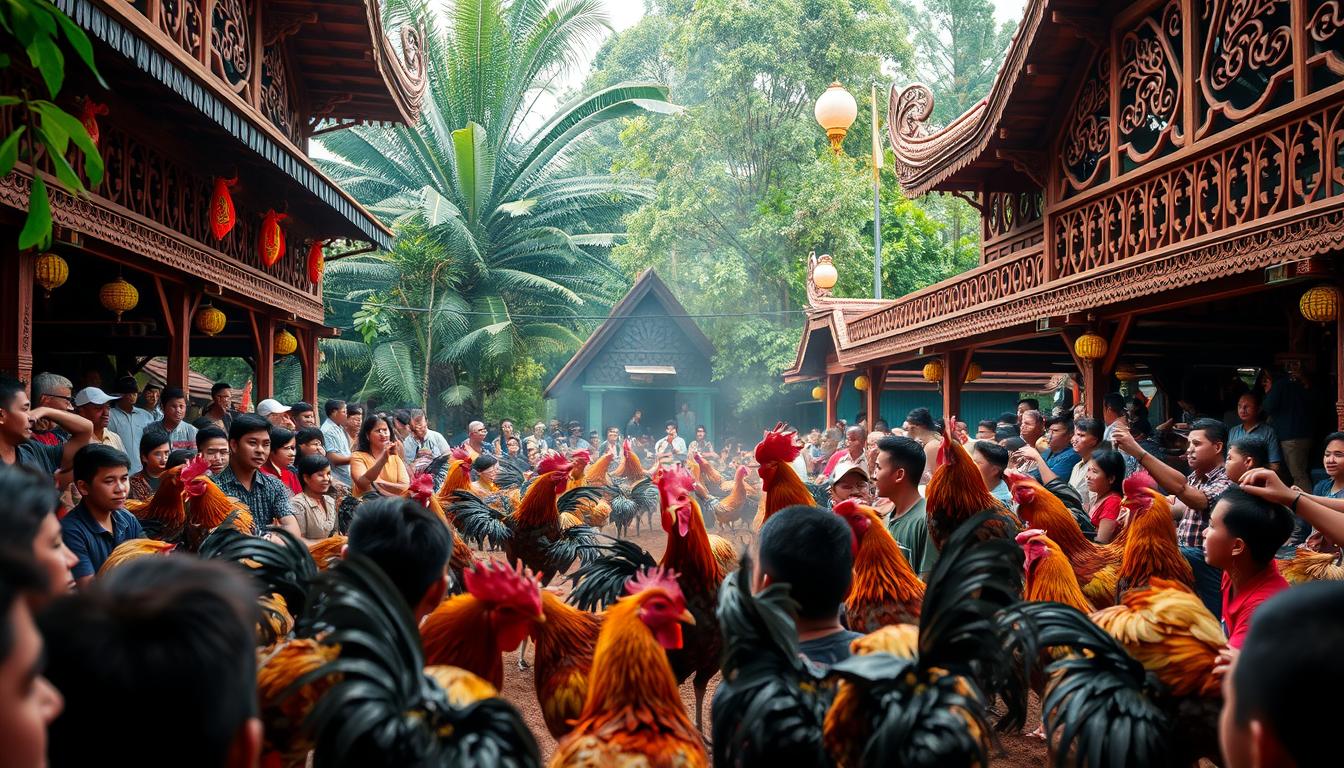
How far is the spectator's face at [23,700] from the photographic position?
1094mm

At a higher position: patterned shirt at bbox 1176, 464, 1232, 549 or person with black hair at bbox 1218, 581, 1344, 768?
person with black hair at bbox 1218, 581, 1344, 768

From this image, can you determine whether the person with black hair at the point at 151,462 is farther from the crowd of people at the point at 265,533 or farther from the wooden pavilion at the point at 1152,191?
the wooden pavilion at the point at 1152,191

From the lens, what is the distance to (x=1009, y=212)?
1277cm

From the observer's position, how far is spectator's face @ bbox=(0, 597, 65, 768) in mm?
1094

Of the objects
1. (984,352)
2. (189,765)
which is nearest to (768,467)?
(189,765)

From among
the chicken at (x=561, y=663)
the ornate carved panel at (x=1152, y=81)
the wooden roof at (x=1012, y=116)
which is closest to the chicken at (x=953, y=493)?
the chicken at (x=561, y=663)

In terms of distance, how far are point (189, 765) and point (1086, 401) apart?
9786mm

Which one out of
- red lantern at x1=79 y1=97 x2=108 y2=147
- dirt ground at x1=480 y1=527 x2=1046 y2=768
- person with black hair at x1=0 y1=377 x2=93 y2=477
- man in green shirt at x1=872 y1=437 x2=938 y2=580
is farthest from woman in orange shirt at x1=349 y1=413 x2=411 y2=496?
man in green shirt at x1=872 y1=437 x2=938 y2=580

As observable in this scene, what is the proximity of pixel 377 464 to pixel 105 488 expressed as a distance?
274 centimetres

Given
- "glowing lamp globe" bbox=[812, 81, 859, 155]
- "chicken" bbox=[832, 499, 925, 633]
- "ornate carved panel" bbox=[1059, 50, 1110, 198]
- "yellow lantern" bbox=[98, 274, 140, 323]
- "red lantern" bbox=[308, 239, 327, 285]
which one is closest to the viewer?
"chicken" bbox=[832, 499, 925, 633]

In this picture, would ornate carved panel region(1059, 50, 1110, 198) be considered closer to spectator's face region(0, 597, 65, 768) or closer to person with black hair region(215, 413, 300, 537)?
person with black hair region(215, 413, 300, 537)

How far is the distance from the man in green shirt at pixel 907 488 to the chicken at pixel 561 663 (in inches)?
78.2

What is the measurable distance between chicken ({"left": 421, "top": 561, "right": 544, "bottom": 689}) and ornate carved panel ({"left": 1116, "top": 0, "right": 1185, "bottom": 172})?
7.44 m

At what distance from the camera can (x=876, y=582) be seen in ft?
12.9
